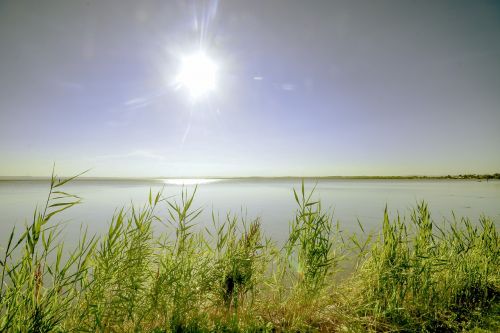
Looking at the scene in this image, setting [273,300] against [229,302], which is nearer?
[229,302]

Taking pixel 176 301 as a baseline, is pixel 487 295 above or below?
below

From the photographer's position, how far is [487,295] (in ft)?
15.8

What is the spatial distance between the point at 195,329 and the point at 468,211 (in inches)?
891

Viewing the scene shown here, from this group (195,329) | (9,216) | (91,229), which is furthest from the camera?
(9,216)

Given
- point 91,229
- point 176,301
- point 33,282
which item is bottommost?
point 91,229

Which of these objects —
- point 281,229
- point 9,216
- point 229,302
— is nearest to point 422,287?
point 229,302

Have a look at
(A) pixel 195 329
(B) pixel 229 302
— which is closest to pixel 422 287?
(B) pixel 229 302

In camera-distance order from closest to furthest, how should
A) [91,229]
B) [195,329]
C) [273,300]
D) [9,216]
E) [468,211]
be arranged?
[195,329]
[273,300]
[91,229]
[9,216]
[468,211]

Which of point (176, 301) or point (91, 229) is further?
point (91, 229)

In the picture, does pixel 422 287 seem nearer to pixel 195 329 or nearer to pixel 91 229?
pixel 195 329

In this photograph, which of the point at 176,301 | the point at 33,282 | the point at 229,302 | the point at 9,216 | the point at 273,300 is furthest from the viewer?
the point at 9,216

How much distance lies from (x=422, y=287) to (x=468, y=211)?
63.0 ft

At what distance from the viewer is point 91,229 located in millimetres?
13266

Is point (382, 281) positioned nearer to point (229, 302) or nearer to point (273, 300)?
point (273, 300)
